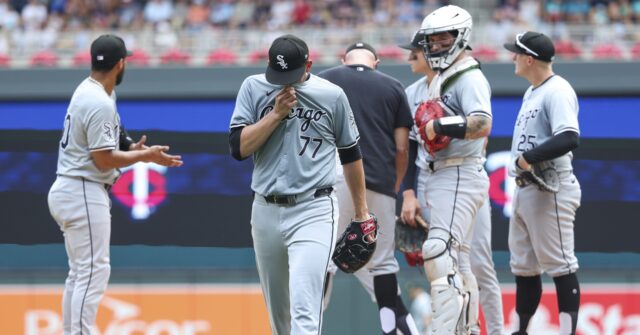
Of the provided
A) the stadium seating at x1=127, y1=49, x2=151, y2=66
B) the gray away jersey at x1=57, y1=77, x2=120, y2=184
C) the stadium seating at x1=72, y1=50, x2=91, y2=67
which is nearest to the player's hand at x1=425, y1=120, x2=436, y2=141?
the gray away jersey at x1=57, y1=77, x2=120, y2=184

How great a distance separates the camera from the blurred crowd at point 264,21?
15.8 meters

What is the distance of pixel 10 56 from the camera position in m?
15.5

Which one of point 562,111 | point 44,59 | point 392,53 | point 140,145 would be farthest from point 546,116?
point 44,59

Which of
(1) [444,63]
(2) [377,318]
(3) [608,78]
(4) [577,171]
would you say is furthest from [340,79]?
(3) [608,78]

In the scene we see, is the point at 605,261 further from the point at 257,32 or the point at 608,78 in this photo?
the point at 257,32

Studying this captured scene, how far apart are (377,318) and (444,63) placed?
6.10ft

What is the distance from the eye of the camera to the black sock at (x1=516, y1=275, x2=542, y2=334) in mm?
6391

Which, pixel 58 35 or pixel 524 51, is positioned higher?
pixel 524 51

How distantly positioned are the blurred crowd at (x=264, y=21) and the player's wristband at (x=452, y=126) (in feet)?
32.5

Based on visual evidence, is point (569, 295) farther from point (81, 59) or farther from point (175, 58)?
point (81, 59)

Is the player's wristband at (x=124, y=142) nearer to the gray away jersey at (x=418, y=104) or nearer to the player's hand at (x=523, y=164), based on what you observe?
the gray away jersey at (x=418, y=104)

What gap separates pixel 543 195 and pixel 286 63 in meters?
2.18

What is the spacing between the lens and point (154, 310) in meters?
6.70

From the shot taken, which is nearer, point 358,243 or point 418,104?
point 358,243
